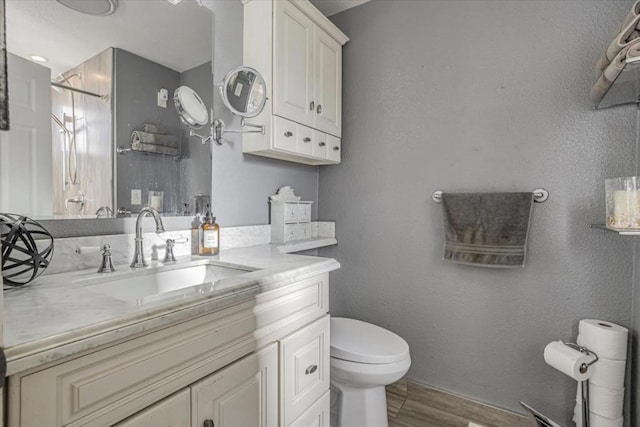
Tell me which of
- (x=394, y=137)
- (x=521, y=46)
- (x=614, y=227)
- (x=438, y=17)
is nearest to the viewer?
(x=614, y=227)

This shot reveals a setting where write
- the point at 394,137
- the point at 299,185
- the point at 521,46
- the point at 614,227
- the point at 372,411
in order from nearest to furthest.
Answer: the point at 614,227 → the point at 372,411 → the point at 521,46 → the point at 394,137 → the point at 299,185

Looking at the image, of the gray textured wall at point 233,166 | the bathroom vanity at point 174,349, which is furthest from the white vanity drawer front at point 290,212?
the bathroom vanity at point 174,349

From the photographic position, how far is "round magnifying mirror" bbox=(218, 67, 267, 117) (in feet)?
4.67

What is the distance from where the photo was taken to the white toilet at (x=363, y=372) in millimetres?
1326

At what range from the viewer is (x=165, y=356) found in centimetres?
A: 70

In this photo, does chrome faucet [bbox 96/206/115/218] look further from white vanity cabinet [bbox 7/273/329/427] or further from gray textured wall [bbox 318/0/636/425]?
gray textured wall [bbox 318/0/636/425]

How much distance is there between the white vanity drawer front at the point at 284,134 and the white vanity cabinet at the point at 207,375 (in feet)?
2.27

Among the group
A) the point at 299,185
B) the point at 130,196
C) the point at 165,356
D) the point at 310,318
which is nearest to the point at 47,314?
the point at 165,356

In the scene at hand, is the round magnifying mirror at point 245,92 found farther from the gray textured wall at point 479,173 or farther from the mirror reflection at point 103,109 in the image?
the gray textured wall at point 479,173

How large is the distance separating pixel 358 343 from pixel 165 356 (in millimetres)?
945

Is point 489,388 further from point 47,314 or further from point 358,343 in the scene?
point 47,314

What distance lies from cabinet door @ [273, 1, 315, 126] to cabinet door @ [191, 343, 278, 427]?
110 cm

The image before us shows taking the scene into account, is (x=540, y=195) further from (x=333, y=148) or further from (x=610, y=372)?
(x=333, y=148)

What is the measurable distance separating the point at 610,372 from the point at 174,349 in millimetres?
1594
